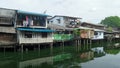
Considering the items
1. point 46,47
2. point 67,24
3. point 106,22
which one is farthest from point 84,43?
point 106,22

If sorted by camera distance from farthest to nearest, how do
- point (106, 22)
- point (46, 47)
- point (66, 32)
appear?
point (106, 22) → point (66, 32) → point (46, 47)

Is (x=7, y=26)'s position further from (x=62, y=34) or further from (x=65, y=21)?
(x=65, y=21)

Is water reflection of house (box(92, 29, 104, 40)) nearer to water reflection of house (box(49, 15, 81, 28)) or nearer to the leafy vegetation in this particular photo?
water reflection of house (box(49, 15, 81, 28))

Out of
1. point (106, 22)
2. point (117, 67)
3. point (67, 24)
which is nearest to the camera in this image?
→ point (117, 67)

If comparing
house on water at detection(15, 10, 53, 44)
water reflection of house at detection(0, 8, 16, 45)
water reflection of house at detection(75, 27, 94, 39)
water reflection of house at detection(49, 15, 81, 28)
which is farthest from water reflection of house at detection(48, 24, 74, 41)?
water reflection of house at detection(0, 8, 16, 45)

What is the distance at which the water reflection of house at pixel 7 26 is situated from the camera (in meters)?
29.8

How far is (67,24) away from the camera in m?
43.8

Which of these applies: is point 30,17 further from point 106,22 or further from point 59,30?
point 106,22

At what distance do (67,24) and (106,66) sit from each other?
872 inches

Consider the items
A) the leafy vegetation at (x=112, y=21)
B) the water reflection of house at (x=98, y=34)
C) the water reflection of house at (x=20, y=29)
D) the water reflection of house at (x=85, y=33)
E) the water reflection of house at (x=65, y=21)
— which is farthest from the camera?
the leafy vegetation at (x=112, y=21)

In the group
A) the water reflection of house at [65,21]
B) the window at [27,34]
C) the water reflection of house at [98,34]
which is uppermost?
the water reflection of house at [65,21]

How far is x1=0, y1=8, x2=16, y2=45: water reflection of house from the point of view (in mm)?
29781

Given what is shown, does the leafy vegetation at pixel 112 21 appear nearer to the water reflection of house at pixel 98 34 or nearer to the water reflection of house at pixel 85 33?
the water reflection of house at pixel 98 34

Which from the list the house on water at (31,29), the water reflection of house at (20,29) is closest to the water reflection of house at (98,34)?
the house on water at (31,29)
